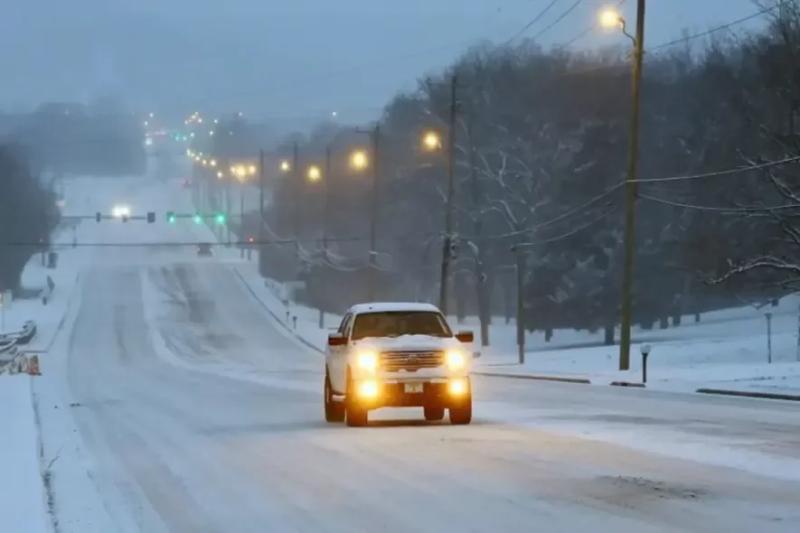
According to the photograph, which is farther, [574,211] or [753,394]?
[574,211]

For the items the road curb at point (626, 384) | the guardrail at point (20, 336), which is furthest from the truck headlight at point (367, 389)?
the guardrail at point (20, 336)

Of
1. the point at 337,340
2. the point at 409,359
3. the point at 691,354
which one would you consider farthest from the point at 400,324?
the point at 691,354

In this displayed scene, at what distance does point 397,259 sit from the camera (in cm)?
9862

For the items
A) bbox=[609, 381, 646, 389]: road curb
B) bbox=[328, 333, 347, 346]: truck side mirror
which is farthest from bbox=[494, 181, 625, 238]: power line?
bbox=[328, 333, 347, 346]: truck side mirror

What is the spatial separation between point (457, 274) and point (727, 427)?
226 feet

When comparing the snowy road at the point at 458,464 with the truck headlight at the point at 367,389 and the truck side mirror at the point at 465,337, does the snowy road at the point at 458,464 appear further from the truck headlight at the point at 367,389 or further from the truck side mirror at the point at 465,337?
the truck side mirror at the point at 465,337

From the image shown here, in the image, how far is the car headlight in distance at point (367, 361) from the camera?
22.6 metres

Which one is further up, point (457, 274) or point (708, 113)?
point (708, 113)

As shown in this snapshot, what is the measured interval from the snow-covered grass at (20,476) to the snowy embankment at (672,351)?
1638cm

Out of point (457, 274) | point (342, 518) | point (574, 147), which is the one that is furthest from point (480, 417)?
point (457, 274)

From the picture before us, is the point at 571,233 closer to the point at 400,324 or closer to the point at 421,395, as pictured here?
the point at 400,324

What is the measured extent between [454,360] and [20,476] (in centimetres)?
831

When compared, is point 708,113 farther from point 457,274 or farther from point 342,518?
point 342,518

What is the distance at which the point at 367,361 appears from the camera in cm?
2275
